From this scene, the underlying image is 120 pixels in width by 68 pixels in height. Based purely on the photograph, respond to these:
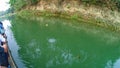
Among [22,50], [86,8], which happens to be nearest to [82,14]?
[86,8]

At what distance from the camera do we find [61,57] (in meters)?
17.2

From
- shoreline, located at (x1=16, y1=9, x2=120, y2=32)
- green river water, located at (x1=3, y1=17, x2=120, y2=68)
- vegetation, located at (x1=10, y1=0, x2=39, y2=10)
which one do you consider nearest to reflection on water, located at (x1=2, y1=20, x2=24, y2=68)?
green river water, located at (x1=3, y1=17, x2=120, y2=68)

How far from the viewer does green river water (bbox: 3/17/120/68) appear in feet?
54.1

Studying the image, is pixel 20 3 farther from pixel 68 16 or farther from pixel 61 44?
pixel 61 44

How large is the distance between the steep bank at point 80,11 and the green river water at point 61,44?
0.76 metres

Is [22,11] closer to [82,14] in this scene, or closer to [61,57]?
[82,14]

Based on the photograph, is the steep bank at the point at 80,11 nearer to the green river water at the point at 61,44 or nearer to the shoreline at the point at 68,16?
the shoreline at the point at 68,16

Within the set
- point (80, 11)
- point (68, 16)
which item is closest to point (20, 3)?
point (68, 16)

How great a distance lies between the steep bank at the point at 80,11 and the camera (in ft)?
77.2

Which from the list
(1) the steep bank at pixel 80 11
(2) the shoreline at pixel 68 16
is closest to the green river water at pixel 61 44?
(2) the shoreline at pixel 68 16

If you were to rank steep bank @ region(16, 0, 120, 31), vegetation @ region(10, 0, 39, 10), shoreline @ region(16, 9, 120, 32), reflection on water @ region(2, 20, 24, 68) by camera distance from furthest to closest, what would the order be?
vegetation @ region(10, 0, 39, 10)
steep bank @ region(16, 0, 120, 31)
shoreline @ region(16, 9, 120, 32)
reflection on water @ region(2, 20, 24, 68)

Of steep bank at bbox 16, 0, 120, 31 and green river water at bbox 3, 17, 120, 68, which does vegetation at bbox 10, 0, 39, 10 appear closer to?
steep bank at bbox 16, 0, 120, 31

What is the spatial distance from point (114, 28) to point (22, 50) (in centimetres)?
780

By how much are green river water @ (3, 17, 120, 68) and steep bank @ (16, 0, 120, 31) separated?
2.49 feet
